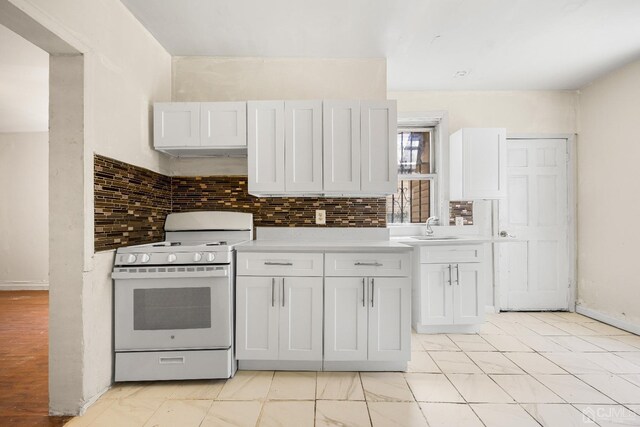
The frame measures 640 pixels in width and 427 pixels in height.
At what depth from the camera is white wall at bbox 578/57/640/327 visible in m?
3.57

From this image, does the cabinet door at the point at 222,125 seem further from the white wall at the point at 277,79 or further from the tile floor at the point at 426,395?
the tile floor at the point at 426,395

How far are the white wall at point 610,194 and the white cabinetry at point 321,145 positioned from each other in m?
2.56

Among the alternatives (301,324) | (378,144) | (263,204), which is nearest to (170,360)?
(301,324)

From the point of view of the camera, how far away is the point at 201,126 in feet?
9.88

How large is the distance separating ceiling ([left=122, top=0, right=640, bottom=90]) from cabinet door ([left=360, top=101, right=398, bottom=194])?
622mm

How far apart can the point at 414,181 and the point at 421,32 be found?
188cm

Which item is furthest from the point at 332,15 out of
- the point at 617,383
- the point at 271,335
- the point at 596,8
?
the point at 617,383

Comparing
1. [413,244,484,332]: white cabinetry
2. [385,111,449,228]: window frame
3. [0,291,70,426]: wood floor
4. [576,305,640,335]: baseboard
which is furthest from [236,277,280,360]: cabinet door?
[576,305,640,335]: baseboard

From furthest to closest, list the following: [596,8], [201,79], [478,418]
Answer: [201,79] < [596,8] < [478,418]

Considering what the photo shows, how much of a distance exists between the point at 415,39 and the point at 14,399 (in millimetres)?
3931

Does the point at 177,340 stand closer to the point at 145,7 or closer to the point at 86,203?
the point at 86,203

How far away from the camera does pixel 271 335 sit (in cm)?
261

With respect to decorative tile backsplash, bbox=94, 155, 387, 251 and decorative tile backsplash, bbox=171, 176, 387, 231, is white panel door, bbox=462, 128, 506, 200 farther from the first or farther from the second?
decorative tile backsplash, bbox=171, 176, 387, 231

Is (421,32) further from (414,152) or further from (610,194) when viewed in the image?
(610,194)
